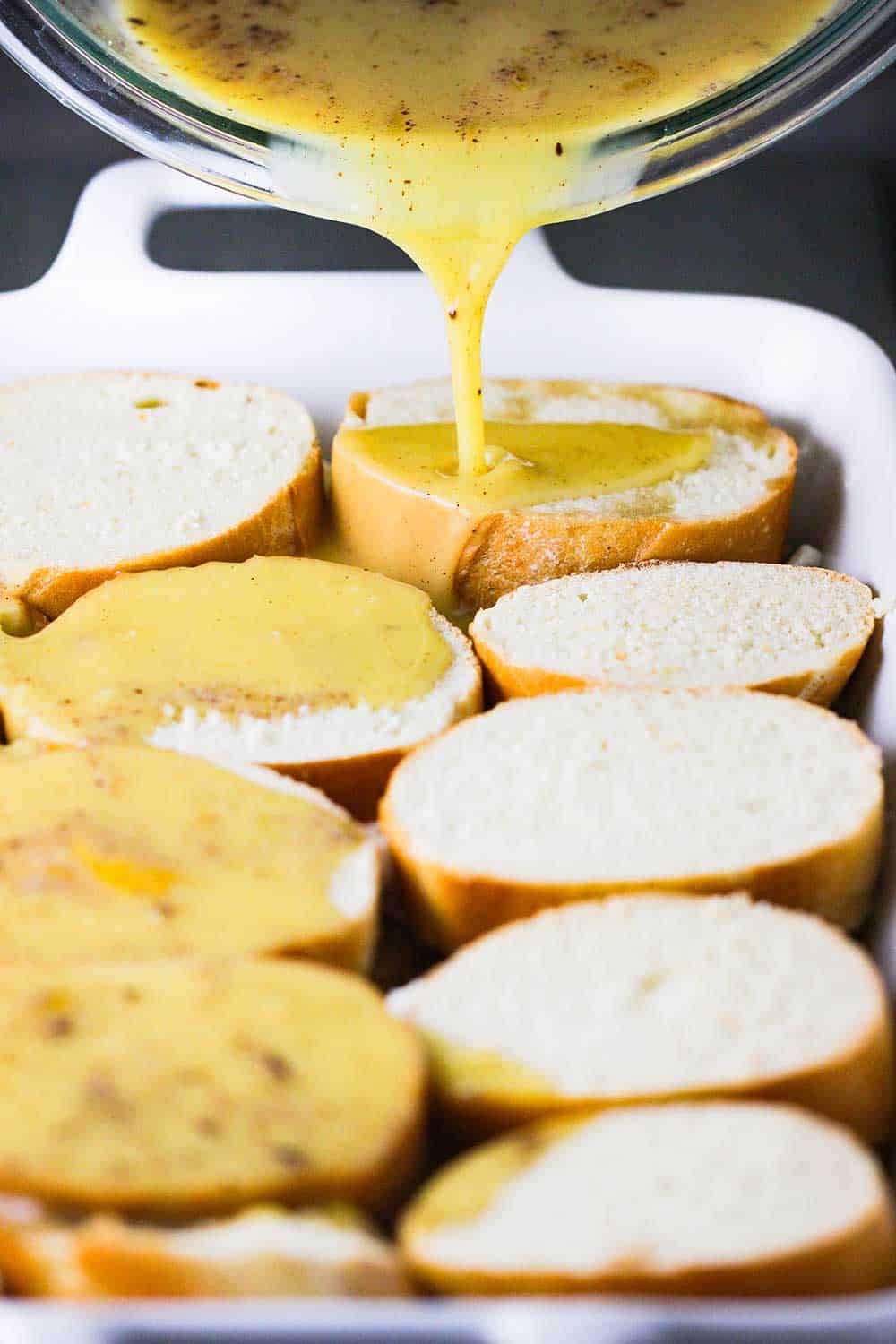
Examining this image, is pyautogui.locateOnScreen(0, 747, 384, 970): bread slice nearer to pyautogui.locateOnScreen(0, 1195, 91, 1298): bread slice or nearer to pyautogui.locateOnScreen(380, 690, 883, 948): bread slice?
pyautogui.locateOnScreen(380, 690, 883, 948): bread slice

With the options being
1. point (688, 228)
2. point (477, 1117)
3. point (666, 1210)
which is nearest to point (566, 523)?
point (477, 1117)

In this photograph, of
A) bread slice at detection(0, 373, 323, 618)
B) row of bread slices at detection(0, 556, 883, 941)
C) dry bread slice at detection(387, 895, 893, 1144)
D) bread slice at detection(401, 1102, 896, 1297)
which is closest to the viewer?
bread slice at detection(401, 1102, 896, 1297)

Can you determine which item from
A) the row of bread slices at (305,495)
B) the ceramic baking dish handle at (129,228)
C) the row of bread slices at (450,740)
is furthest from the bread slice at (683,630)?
the ceramic baking dish handle at (129,228)

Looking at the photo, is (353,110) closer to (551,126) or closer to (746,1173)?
(551,126)

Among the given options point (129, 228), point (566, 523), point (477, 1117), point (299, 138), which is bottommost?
point (477, 1117)

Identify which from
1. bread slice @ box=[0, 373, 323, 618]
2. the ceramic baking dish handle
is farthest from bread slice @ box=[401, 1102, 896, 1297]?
the ceramic baking dish handle

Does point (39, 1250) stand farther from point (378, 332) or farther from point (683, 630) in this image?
point (378, 332)

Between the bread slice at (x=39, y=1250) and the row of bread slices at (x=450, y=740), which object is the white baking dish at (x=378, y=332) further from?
the bread slice at (x=39, y=1250)
